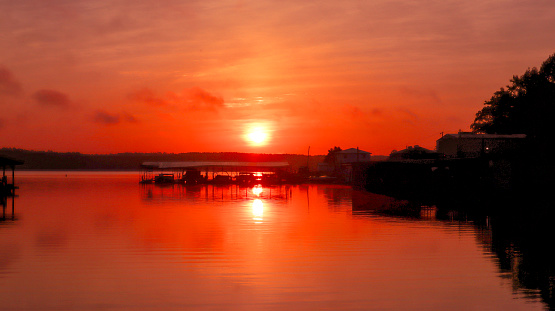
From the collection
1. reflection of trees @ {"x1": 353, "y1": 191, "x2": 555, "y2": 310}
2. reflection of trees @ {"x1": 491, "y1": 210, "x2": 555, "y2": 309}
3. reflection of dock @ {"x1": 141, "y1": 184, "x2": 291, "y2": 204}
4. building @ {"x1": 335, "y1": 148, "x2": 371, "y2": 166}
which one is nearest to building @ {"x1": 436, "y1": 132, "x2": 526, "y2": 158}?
reflection of trees @ {"x1": 353, "y1": 191, "x2": 555, "y2": 310}

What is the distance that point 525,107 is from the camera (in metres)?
61.6

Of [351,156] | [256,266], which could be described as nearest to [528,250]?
[256,266]

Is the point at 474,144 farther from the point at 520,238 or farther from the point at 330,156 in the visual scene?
the point at 330,156

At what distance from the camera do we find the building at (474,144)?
50678mm

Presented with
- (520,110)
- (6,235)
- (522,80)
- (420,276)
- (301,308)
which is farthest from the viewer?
(522,80)

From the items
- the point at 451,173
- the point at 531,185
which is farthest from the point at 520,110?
the point at 531,185

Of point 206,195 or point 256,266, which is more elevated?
point 206,195

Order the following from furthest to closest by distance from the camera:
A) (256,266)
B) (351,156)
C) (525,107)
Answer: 1. (351,156)
2. (525,107)
3. (256,266)

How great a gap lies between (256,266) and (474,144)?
54609 mm

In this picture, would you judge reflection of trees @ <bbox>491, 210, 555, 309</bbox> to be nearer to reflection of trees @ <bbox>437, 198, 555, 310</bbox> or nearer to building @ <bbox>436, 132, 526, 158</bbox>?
reflection of trees @ <bbox>437, 198, 555, 310</bbox>

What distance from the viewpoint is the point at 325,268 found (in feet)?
53.1

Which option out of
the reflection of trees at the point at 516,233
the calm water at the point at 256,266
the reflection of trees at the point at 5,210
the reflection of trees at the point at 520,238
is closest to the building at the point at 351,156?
the reflection of trees at the point at 516,233

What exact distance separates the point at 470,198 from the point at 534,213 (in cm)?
1189

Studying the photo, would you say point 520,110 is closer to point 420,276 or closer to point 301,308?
point 420,276
